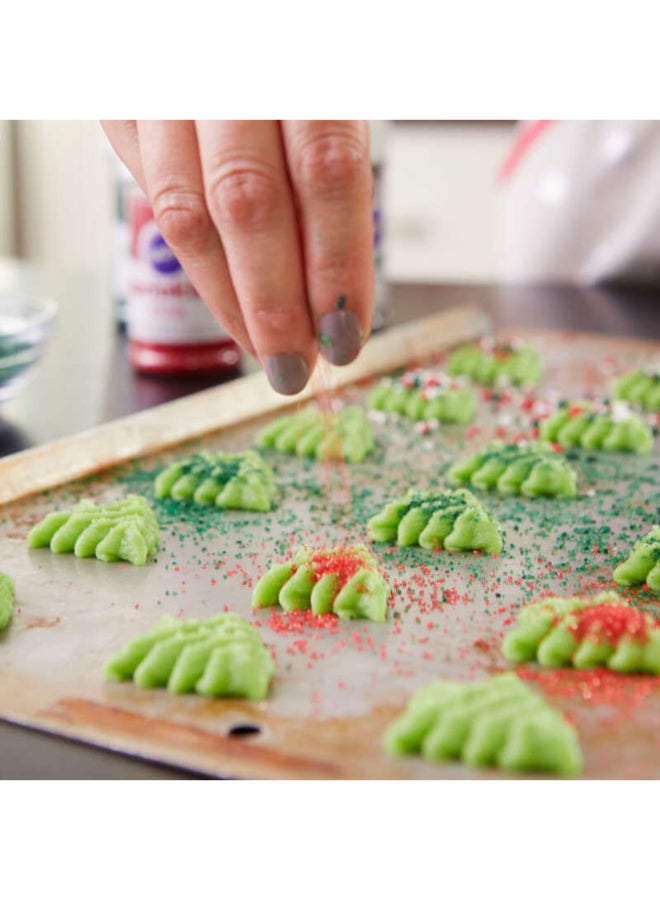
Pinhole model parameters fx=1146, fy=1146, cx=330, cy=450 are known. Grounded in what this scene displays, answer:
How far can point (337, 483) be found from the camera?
2.11 metres

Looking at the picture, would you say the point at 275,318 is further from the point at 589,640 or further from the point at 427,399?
the point at 427,399

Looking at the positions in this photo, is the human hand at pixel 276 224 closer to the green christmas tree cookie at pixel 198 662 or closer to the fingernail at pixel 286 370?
the fingernail at pixel 286 370

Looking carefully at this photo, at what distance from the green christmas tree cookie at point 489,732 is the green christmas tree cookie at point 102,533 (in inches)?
24.1

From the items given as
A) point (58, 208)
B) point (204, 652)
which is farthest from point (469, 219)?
point (204, 652)

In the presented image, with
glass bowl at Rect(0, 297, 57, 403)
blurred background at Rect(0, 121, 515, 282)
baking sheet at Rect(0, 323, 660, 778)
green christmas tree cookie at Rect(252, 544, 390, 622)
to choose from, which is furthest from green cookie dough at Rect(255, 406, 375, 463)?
blurred background at Rect(0, 121, 515, 282)

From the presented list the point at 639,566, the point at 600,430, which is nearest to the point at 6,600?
the point at 639,566

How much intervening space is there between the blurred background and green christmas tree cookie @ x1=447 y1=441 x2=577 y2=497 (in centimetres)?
347

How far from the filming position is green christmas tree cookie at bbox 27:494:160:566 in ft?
5.61

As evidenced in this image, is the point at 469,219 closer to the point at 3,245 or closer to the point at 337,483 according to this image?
the point at 3,245

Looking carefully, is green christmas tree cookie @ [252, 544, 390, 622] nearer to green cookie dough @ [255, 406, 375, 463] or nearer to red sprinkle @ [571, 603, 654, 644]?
red sprinkle @ [571, 603, 654, 644]

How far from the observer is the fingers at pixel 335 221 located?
48.9 inches

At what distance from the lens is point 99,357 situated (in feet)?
9.53

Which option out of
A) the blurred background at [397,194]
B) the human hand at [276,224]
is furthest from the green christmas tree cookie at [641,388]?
the blurred background at [397,194]

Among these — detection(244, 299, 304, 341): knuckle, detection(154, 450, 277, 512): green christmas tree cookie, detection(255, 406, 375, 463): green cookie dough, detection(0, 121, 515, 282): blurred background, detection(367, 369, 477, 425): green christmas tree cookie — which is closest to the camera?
detection(244, 299, 304, 341): knuckle
